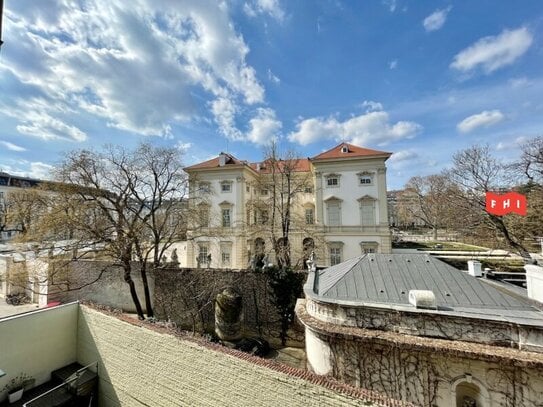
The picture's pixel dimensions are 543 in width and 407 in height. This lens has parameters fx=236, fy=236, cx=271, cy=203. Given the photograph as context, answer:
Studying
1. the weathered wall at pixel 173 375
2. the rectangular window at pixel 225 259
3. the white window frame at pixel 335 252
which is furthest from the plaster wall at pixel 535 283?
the rectangular window at pixel 225 259

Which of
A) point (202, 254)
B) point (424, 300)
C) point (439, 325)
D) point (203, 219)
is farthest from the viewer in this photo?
point (202, 254)

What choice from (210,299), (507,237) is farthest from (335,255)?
(507,237)

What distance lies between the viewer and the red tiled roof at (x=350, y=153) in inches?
776

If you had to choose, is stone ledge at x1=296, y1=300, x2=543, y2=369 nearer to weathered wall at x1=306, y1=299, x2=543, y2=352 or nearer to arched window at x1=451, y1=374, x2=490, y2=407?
weathered wall at x1=306, y1=299, x2=543, y2=352

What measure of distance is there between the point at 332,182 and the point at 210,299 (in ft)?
44.8

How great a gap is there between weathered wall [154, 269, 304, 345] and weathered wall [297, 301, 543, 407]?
303 inches

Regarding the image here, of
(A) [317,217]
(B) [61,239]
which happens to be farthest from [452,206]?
(B) [61,239]

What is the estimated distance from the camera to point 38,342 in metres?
9.30

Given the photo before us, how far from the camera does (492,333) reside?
500cm

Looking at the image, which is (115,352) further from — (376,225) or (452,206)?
(452,206)

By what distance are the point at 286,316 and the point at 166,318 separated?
776 cm

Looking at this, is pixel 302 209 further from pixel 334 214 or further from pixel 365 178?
pixel 365 178

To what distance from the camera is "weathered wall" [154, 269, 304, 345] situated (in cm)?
1349

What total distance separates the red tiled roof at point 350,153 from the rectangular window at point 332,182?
1877 millimetres
